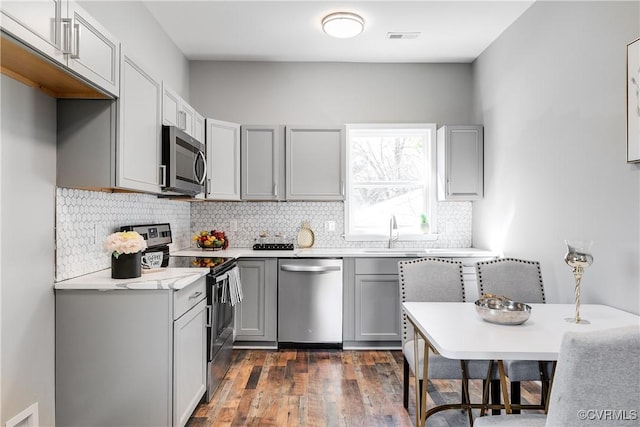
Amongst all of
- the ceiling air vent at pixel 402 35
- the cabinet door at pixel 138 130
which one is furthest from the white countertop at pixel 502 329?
the ceiling air vent at pixel 402 35

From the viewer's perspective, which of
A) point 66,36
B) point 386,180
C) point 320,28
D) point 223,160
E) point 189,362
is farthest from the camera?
point 386,180

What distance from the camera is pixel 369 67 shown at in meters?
4.43

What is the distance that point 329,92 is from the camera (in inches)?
174

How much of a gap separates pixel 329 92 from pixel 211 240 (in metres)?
1.98

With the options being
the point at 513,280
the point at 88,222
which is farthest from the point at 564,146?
the point at 88,222

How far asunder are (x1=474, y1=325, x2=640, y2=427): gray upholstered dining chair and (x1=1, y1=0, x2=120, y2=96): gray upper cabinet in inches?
79.3

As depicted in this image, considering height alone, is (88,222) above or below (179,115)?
below

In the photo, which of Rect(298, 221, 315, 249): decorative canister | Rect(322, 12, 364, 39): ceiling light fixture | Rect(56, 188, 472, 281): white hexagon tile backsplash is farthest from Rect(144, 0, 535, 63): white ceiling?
Rect(298, 221, 315, 249): decorative canister

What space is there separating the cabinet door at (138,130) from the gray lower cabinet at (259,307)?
1452 millimetres

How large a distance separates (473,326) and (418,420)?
0.70 meters

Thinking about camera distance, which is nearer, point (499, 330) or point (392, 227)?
point (499, 330)

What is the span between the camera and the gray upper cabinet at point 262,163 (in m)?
4.13

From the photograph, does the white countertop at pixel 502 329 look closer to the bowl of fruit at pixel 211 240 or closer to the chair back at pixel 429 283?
the chair back at pixel 429 283

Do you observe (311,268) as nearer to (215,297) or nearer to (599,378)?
(215,297)
